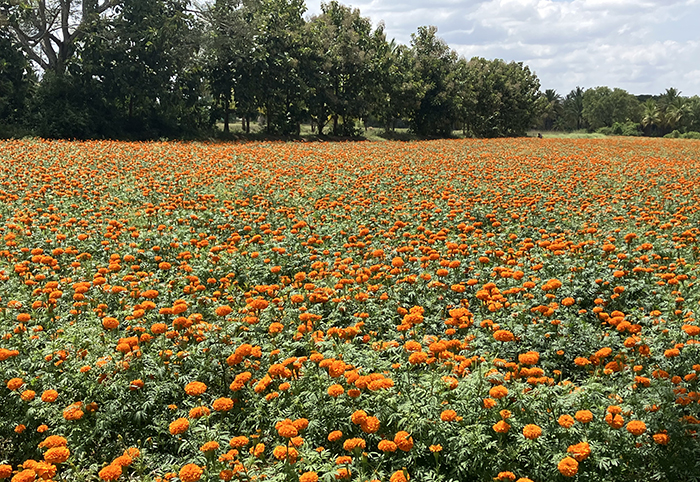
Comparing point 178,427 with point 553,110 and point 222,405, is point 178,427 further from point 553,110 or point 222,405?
point 553,110

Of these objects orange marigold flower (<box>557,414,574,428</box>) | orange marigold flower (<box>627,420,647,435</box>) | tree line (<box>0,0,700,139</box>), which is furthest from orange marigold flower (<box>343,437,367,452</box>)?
tree line (<box>0,0,700,139</box>)

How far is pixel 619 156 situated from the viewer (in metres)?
20.7

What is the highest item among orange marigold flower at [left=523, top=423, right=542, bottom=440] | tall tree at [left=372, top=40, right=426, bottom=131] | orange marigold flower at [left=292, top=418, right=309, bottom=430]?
tall tree at [left=372, top=40, right=426, bottom=131]

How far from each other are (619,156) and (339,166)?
13578mm

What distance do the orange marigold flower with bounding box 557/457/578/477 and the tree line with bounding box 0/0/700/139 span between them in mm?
27450

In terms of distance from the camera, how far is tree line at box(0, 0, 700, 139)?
85.2ft

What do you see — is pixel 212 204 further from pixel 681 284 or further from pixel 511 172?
pixel 511 172

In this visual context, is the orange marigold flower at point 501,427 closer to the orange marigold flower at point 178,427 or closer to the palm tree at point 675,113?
the orange marigold flower at point 178,427

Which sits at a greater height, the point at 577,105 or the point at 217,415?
the point at 577,105

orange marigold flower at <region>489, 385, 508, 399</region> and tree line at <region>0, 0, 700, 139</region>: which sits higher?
tree line at <region>0, 0, 700, 139</region>

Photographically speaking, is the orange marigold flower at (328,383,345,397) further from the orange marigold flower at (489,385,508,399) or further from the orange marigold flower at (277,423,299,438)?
the orange marigold flower at (489,385,508,399)

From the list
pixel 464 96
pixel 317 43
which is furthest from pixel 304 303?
pixel 464 96

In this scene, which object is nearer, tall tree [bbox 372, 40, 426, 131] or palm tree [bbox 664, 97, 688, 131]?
tall tree [bbox 372, 40, 426, 131]

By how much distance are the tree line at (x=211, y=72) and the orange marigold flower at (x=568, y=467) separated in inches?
1081
